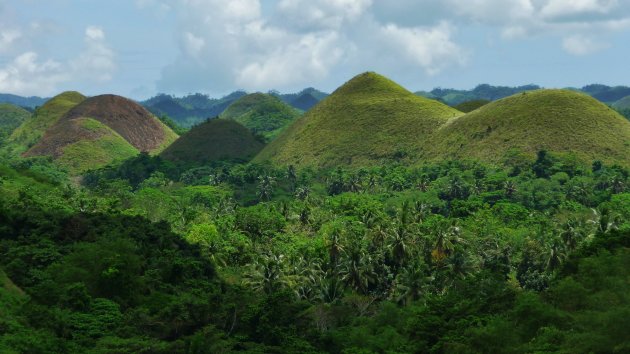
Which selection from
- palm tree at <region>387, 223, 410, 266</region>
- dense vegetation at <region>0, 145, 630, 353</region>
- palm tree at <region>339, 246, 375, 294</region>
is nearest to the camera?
dense vegetation at <region>0, 145, 630, 353</region>

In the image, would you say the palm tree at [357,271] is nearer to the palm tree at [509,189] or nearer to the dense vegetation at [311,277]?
the dense vegetation at [311,277]

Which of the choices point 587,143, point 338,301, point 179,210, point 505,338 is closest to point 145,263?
point 338,301

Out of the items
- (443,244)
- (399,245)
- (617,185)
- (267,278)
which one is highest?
(617,185)

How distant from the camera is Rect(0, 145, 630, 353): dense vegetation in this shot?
2249 inches

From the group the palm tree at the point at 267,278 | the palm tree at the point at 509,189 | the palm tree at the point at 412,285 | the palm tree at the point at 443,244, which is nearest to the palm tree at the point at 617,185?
the palm tree at the point at 509,189

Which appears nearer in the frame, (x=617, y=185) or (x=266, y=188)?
(x=617, y=185)

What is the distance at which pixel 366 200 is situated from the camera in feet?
477

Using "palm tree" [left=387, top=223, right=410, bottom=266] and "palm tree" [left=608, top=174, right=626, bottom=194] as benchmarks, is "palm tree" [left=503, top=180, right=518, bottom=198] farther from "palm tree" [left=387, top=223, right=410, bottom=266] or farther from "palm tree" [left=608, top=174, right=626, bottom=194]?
"palm tree" [left=387, top=223, right=410, bottom=266]

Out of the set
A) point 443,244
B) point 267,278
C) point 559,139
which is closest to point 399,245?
point 443,244

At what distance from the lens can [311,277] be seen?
86.4 metres

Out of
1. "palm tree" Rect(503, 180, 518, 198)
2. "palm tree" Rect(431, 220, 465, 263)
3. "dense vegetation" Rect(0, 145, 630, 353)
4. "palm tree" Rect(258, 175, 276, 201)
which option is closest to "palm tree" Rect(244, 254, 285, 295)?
"dense vegetation" Rect(0, 145, 630, 353)

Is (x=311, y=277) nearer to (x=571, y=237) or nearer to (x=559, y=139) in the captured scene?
(x=571, y=237)

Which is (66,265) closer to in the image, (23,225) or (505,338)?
(23,225)

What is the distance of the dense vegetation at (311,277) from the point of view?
57.1 metres
